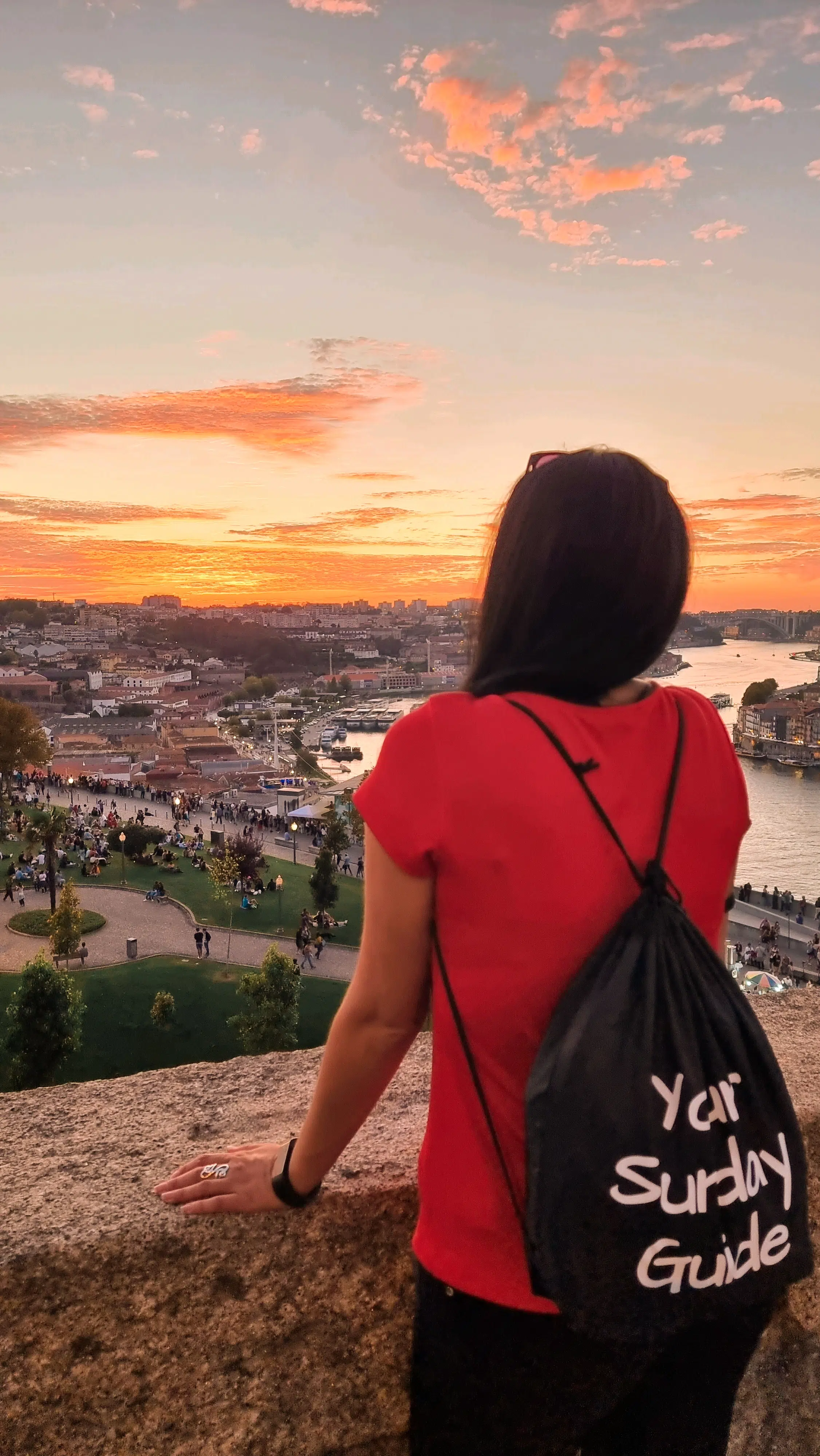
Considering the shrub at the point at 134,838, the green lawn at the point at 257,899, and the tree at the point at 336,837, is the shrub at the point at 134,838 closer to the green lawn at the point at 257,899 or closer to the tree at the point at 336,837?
the green lawn at the point at 257,899

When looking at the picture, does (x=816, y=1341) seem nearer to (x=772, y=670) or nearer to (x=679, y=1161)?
(x=679, y=1161)

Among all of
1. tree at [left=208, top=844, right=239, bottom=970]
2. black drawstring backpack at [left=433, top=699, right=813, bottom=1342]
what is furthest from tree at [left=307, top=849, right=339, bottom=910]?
black drawstring backpack at [left=433, top=699, right=813, bottom=1342]

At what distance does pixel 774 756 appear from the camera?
39.5 metres

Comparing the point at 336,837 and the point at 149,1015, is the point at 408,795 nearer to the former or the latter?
the point at 149,1015

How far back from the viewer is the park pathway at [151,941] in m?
11.6

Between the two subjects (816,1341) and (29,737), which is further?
(29,737)

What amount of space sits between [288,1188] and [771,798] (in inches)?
1416

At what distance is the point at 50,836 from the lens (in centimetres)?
1405

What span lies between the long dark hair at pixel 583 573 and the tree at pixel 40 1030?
25.5ft

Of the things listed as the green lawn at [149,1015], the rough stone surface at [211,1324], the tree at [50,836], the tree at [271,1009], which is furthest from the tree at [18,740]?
the rough stone surface at [211,1324]

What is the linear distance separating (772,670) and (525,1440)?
67.1 m

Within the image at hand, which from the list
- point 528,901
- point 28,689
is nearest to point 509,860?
point 528,901

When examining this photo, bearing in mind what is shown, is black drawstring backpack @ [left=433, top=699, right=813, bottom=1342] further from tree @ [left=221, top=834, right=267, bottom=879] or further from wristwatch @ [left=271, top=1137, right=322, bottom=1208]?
tree @ [left=221, top=834, right=267, bottom=879]

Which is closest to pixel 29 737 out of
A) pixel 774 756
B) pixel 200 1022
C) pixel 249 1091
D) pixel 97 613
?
pixel 200 1022
